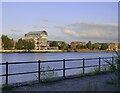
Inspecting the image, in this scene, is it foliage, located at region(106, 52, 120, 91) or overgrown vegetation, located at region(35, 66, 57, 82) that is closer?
foliage, located at region(106, 52, 120, 91)

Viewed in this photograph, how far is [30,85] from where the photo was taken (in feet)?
37.7

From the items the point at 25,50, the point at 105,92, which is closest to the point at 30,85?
the point at 105,92

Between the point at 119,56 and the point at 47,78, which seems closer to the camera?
the point at 119,56

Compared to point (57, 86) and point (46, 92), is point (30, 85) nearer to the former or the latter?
point (57, 86)

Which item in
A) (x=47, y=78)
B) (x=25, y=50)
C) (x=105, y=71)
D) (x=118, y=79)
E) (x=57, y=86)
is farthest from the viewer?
(x=25, y=50)

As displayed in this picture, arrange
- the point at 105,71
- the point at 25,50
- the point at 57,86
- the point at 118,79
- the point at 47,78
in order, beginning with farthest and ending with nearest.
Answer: the point at 25,50
the point at 105,71
the point at 47,78
the point at 57,86
the point at 118,79

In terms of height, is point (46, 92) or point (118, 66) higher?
point (118, 66)

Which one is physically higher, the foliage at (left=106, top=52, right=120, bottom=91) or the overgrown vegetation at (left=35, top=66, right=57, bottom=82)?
the foliage at (left=106, top=52, right=120, bottom=91)

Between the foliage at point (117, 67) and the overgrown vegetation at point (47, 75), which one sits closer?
the foliage at point (117, 67)

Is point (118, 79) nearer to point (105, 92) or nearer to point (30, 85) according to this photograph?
point (105, 92)

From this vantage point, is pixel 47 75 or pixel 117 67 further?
pixel 47 75

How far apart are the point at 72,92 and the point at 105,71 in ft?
25.0

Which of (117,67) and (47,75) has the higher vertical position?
(117,67)

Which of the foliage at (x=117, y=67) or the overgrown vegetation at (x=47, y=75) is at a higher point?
the foliage at (x=117, y=67)
